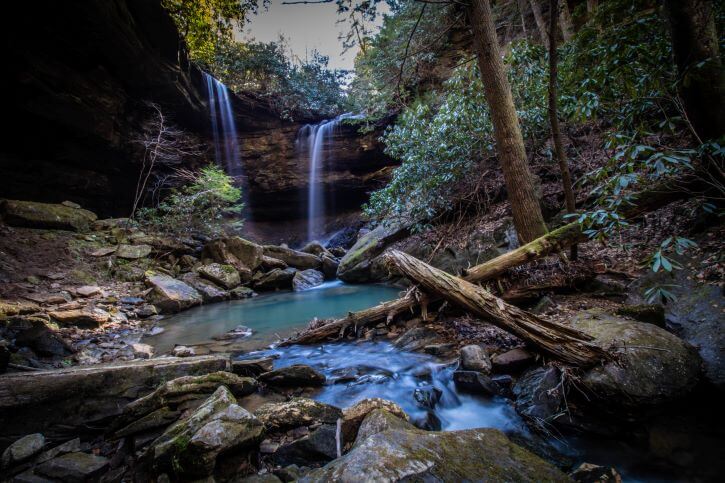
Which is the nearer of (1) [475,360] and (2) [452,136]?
(1) [475,360]

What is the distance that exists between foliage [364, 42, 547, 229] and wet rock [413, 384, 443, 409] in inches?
200

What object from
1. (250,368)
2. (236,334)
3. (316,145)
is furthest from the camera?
(316,145)

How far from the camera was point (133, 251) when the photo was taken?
8836 millimetres

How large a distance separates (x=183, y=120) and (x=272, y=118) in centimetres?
425

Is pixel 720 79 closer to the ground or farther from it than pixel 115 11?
closer to the ground

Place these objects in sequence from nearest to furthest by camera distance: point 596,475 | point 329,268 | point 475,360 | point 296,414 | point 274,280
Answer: point 596,475
point 296,414
point 475,360
point 274,280
point 329,268

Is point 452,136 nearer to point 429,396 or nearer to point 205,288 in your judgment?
point 429,396

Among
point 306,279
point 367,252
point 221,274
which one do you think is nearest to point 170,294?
point 221,274

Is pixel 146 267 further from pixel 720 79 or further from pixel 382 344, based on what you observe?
pixel 720 79

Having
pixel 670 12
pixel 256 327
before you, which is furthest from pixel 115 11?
pixel 670 12

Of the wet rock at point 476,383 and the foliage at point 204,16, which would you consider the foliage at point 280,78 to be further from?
the wet rock at point 476,383

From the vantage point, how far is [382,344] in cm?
419

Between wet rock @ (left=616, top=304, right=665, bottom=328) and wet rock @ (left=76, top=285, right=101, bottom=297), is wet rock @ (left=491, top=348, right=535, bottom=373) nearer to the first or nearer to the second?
wet rock @ (left=616, top=304, right=665, bottom=328)

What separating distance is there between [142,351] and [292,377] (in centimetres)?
283
